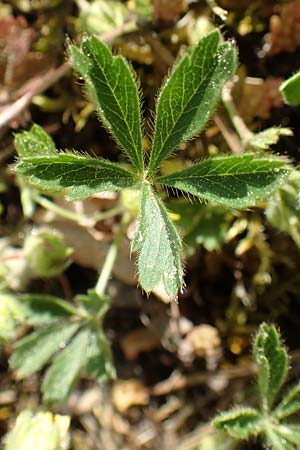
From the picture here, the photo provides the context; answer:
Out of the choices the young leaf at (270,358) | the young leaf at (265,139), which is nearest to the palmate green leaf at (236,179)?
the young leaf at (265,139)

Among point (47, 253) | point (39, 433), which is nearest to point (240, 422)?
point (39, 433)

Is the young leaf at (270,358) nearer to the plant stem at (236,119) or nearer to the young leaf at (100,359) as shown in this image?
the young leaf at (100,359)

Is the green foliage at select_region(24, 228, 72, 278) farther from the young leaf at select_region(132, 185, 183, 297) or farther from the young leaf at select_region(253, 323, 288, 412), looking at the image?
the young leaf at select_region(253, 323, 288, 412)

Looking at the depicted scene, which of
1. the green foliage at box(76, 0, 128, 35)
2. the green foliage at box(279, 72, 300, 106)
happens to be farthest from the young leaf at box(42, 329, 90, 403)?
the green foliage at box(76, 0, 128, 35)

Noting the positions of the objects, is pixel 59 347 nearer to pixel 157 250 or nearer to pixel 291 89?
pixel 157 250

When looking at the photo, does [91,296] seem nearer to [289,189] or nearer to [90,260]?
[90,260]
